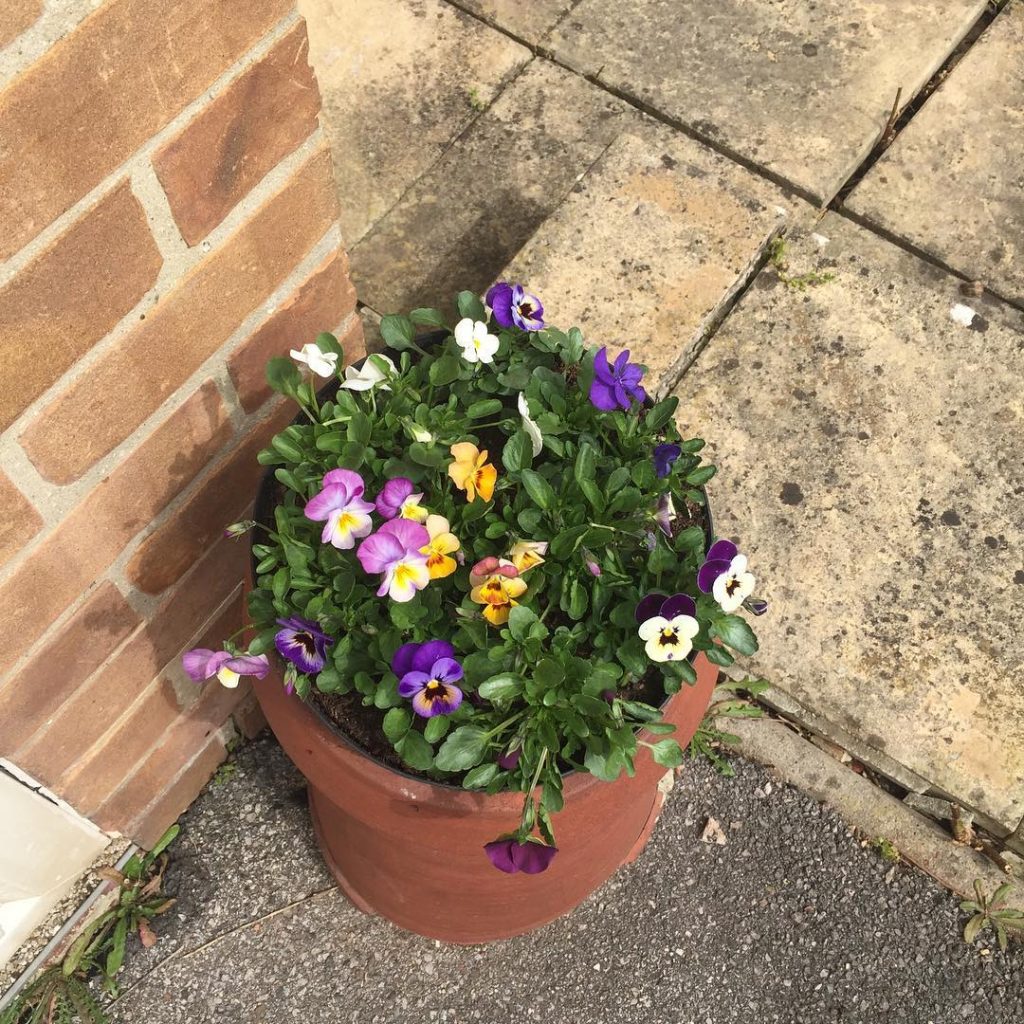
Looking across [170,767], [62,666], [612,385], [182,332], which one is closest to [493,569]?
[612,385]

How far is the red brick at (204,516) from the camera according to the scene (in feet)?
4.55

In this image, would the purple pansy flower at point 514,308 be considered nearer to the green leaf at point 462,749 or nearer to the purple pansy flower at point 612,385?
the purple pansy flower at point 612,385

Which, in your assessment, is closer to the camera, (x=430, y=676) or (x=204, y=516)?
(x=430, y=676)

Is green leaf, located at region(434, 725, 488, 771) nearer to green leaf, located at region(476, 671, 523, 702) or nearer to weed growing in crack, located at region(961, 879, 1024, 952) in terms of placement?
green leaf, located at region(476, 671, 523, 702)

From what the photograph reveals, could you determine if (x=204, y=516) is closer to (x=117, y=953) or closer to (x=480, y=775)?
(x=480, y=775)

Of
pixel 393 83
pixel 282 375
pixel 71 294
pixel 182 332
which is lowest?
pixel 393 83

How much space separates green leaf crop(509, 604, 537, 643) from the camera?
1172mm

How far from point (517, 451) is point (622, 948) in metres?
0.99

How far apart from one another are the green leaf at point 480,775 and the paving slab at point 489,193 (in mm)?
1108

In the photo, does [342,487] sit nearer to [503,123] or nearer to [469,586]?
[469,586]

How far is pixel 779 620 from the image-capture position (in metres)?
1.82

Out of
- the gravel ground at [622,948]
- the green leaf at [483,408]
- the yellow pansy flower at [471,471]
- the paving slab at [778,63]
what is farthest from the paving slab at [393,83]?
the gravel ground at [622,948]

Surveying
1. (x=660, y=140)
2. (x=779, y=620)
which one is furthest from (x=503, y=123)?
(x=779, y=620)

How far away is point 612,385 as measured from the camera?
1290 millimetres
